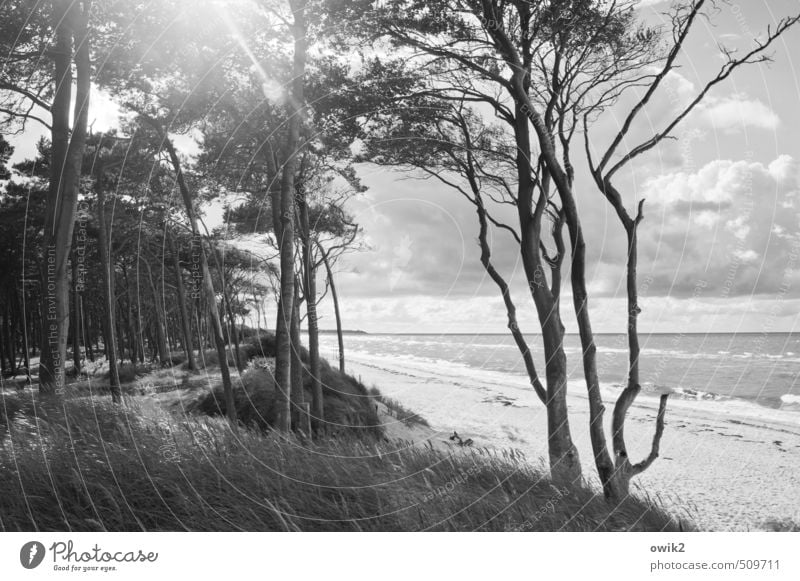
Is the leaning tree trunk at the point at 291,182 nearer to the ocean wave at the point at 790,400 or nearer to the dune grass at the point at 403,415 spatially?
the dune grass at the point at 403,415

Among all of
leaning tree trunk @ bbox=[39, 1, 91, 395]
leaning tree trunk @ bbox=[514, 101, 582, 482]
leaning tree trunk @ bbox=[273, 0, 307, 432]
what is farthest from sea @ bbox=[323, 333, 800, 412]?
leaning tree trunk @ bbox=[39, 1, 91, 395]

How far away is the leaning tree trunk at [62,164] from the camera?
824 cm

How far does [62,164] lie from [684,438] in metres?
26.4

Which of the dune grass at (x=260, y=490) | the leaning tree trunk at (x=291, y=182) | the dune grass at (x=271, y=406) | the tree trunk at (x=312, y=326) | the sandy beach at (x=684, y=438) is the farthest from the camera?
the sandy beach at (x=684, y=438)

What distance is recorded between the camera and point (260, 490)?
3.88 meters

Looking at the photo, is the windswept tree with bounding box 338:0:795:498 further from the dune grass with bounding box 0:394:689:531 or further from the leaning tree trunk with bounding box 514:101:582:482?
the dune grass with bounding box 0:394:689:531

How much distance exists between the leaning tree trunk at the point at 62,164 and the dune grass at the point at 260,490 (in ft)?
14.2

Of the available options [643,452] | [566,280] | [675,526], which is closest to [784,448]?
[643,452]

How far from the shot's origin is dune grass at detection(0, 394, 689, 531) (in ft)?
12.0

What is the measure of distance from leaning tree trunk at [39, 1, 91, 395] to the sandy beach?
21.6 ft

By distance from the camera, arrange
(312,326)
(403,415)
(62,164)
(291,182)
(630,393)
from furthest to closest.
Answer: (403,415) < (312,326) < (62,164) < (291,182) < (630,393)

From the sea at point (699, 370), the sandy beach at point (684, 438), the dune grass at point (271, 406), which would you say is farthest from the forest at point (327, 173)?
the sea at point (699, 370)

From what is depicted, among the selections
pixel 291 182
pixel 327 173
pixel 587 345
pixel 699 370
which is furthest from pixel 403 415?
pixel 699 370

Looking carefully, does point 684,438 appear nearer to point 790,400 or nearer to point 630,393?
point 790,400
